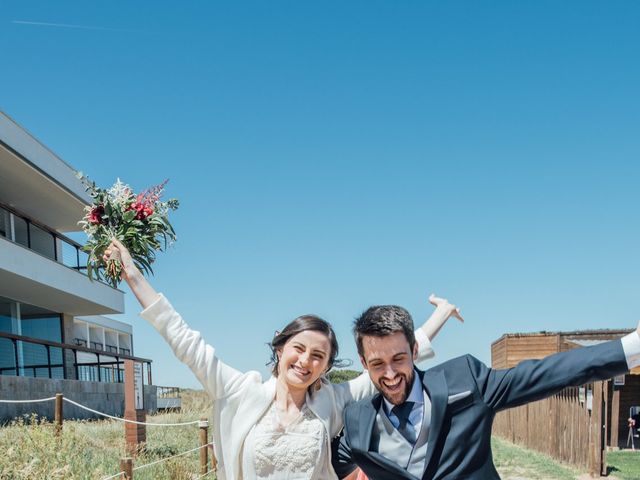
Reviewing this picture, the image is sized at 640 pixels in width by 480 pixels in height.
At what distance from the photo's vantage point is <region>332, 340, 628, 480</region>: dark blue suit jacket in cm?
279

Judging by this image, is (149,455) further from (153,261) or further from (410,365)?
(410,365)

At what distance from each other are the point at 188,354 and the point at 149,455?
847 centimetres

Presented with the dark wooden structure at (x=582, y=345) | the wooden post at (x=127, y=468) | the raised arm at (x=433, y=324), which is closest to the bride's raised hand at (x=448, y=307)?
the raised arm at (x=433, y=324)

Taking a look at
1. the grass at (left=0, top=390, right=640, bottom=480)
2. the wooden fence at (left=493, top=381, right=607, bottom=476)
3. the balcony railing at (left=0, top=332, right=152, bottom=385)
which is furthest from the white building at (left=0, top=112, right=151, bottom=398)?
the wooden fence at (left=493, top=381, right=607, bottom=476)

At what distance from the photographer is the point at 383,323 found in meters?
2.99

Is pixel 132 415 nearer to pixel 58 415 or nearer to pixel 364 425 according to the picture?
pixel 58 415

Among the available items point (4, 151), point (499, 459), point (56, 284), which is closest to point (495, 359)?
point (499, 459)

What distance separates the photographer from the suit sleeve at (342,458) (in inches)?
131

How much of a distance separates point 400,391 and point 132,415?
372 inches

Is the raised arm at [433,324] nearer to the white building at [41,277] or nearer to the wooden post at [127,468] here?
the wooden post at [127,468]

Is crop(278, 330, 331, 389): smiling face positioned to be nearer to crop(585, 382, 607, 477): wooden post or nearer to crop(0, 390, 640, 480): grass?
crop(0, 390, 640, 480): grass

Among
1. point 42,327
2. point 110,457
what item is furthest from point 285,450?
point 42,327

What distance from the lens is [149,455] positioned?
1136 cm

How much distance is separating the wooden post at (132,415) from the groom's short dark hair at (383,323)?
886cm
